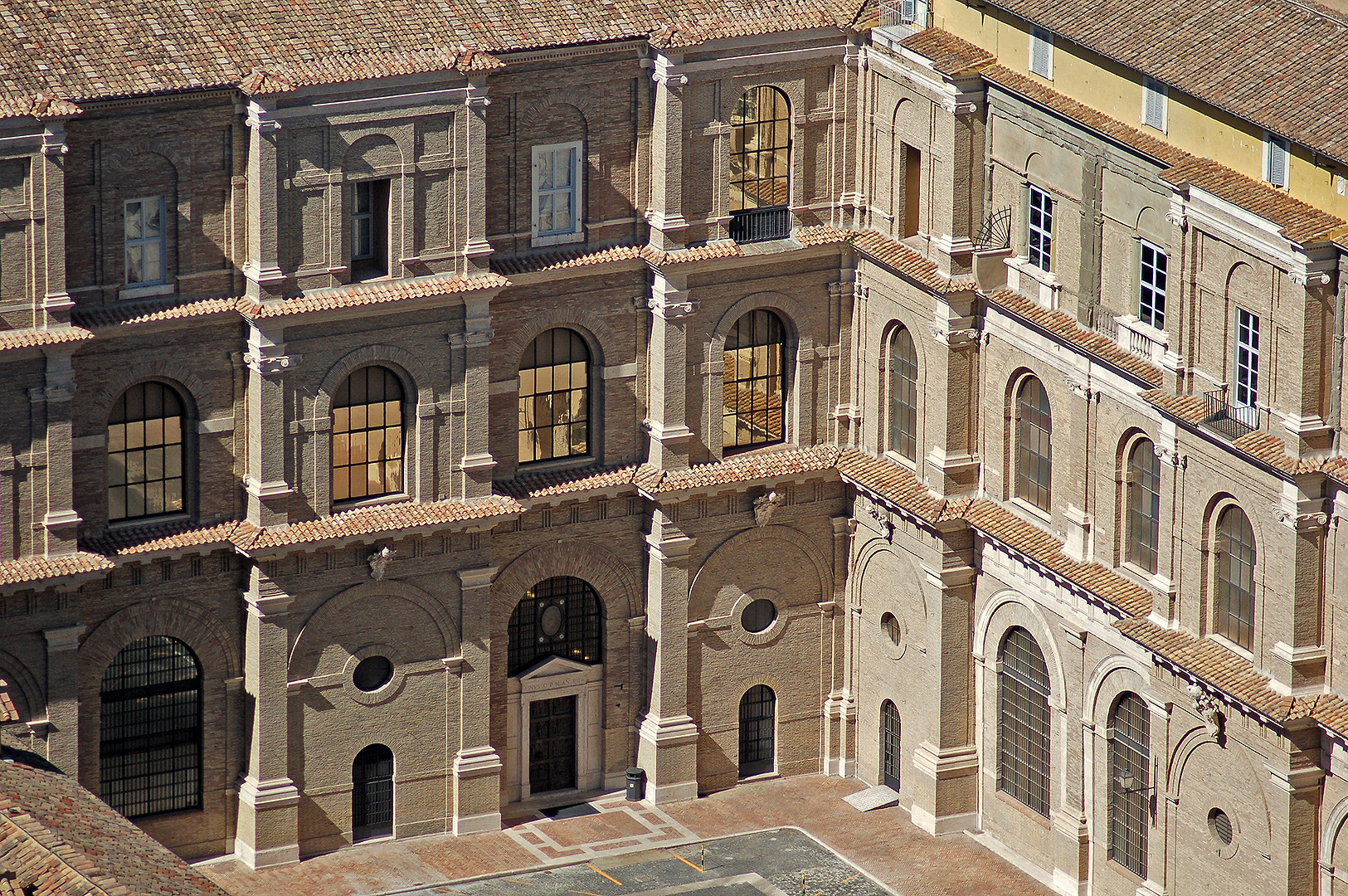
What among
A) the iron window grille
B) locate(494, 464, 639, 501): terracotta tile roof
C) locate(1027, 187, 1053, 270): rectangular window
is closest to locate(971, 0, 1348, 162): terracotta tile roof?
locate(1027, 187, 1053, 270): rectangular window

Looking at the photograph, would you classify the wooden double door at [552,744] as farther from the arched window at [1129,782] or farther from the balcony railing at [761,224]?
the arched window at [1129,782]

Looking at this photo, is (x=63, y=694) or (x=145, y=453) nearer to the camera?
(x=63, y=694)

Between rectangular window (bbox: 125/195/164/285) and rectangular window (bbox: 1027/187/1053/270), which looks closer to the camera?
rectangular window (bbox: 125/195/164/285)

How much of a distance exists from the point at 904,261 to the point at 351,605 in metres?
14.3

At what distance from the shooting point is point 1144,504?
205 feet

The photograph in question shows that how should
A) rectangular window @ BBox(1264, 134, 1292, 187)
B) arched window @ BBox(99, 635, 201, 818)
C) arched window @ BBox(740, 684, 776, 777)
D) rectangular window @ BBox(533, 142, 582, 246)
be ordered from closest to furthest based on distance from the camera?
rectangular window @ BBox(1264, 134, 1292, 187) → arched window @ BBox(99, 635, 201, 818) → rectangular window @ BBox(533, 142, 582, 246) → arched window @ BBox(740, 684, 776, 777)

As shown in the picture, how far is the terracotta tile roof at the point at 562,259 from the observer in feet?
218

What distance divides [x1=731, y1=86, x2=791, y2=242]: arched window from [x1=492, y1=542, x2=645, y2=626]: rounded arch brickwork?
7.91 metres

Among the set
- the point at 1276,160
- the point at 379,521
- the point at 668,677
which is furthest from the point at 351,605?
the point at 1276,160

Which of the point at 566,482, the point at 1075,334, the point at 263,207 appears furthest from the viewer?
the point at 566,482

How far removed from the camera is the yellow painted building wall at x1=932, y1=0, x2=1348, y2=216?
56.7 metres

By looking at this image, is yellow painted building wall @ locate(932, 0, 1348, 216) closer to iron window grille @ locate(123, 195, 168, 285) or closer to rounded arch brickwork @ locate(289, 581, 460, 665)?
rounded arch brickwork @ locate(289, 581, 460, 665)

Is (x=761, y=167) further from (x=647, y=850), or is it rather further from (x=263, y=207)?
(x=647, y=850)

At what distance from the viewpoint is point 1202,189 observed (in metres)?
58.2
